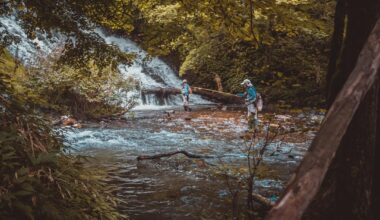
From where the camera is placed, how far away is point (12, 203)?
8.91 feet

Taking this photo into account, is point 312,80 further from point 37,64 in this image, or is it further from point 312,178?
point 312,178

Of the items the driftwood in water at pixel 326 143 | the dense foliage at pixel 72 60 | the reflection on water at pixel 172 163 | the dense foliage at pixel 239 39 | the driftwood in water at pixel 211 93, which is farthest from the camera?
the driftwood in water at pixel 211 93

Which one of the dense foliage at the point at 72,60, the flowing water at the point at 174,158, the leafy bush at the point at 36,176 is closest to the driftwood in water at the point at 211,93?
the flowing water at the point at 174,158

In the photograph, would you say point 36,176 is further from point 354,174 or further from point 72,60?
point 72,60

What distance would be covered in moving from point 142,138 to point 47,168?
8.27 m

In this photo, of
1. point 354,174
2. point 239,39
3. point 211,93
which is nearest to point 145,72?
point 211,93

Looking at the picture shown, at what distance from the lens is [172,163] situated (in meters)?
8.37

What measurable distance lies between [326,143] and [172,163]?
681cm

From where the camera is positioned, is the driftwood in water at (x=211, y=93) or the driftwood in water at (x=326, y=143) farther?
the driftwood in water at (x=211, y=93)

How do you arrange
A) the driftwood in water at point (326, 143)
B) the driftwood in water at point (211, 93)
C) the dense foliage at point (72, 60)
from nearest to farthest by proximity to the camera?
the driftwood in water at point (326, 143)
the dense foliage at point (72, 60)
the driftwood in water at point (211, 93)

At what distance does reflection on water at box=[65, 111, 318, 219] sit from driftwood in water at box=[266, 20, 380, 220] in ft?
11.2

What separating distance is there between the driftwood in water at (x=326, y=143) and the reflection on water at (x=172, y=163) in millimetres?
3419

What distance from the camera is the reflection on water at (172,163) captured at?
5.82 meters

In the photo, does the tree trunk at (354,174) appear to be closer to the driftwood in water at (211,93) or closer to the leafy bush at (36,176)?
the leafy bush at (36,176)
